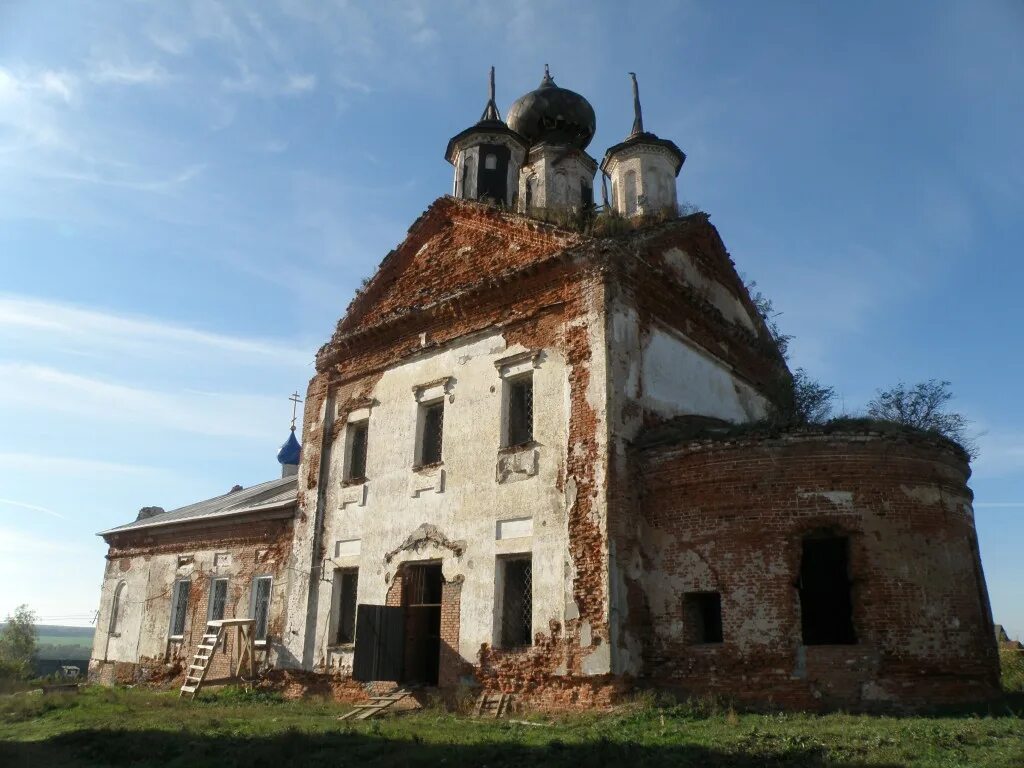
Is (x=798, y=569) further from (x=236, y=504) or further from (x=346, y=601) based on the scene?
(x=236, y=504)

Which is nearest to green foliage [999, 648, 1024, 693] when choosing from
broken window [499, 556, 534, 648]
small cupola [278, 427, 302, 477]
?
broken window [499, 556, 534, 648]

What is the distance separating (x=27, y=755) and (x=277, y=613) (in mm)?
5823

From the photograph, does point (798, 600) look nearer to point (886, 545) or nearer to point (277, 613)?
point (886, 545)

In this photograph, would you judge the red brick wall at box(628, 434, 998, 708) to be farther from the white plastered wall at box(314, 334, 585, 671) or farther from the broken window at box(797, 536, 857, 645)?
the white plastered wall at box(314, 334, 585, 671)

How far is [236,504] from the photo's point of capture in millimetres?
20203

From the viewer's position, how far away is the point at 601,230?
43.3 ft

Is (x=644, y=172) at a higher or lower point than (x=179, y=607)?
higher

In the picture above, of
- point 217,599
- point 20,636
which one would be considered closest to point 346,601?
point 217,599

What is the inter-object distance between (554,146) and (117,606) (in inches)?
633

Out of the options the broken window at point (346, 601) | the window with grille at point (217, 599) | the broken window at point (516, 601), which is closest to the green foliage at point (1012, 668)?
the broken window at point (516, 601)

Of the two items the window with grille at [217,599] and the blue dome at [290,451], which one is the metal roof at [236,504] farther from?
the blue dome at [290,451]

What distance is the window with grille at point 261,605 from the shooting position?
55.3 feet

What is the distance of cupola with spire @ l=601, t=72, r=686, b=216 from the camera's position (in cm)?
1750

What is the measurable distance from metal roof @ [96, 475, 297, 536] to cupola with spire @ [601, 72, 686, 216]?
9.79 metres
